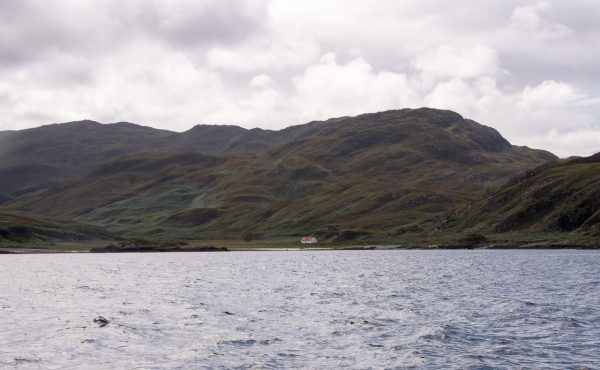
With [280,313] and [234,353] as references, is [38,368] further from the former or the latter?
[280,313]

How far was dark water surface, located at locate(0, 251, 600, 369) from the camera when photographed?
43406 millimetres

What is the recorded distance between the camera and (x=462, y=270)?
125375 mm

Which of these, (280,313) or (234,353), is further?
(280,313)

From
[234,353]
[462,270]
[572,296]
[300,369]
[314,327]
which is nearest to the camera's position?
[300,369]

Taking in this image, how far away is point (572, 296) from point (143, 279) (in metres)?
70.4

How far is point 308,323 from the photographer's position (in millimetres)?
58812

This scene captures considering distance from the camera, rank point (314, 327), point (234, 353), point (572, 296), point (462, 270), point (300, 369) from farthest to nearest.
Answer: point (462, 270)
point (572, 296)
point (314, 327)
point (234, 353)
point (300, 369)

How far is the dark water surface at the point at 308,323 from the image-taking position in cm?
4341

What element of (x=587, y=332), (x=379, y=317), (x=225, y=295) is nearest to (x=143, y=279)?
(x=225, y=295)

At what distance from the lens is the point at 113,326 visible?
57781mm

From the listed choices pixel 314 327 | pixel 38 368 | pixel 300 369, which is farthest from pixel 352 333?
pixel 38 368

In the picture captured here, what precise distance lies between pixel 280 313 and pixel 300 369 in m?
25.5

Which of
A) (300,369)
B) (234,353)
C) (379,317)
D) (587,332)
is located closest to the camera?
(300,369)

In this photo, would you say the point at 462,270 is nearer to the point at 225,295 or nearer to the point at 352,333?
the point at 225,295
